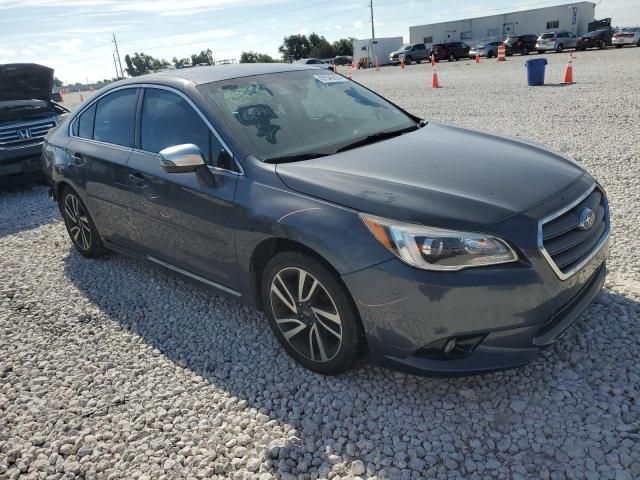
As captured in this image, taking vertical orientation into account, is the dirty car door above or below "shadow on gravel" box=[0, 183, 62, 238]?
above

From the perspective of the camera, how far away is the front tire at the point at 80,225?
191 inches

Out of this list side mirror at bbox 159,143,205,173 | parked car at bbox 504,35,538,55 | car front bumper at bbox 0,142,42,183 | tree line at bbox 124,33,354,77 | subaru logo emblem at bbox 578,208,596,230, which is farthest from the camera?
tree line at bbox 124,33,354,77

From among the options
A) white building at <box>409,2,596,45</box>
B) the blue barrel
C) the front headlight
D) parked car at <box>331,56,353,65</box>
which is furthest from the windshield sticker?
parked car at <box>331,56,353,65</box>

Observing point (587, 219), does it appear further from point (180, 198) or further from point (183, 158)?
point (180, 198)

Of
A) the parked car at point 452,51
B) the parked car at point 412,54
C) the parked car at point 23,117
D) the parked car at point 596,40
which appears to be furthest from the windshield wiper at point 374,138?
the parked car at point 412,54

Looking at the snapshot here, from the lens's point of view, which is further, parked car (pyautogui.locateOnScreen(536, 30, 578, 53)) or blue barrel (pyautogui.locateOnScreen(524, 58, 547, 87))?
parked car (pyautogui.locateOnScreen(536, 30, 578, 53))

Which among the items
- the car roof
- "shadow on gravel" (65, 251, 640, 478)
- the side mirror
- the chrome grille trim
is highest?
the car roof

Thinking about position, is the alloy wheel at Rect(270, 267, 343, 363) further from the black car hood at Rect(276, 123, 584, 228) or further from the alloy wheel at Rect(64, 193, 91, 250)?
the alloy wheel at Rect(64, 193, 91, 250)

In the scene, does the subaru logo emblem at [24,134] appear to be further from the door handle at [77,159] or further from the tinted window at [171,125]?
the tinted window at [171,125]

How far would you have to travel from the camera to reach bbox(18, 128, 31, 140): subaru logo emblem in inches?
309

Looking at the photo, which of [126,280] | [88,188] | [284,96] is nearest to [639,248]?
[284,96]

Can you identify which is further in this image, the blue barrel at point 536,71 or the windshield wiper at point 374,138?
the blue barrel at point 536,71

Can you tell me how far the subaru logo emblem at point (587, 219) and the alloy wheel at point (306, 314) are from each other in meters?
1.33

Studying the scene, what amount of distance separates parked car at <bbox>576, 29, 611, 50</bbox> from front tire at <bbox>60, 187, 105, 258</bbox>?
35404 millimetres
